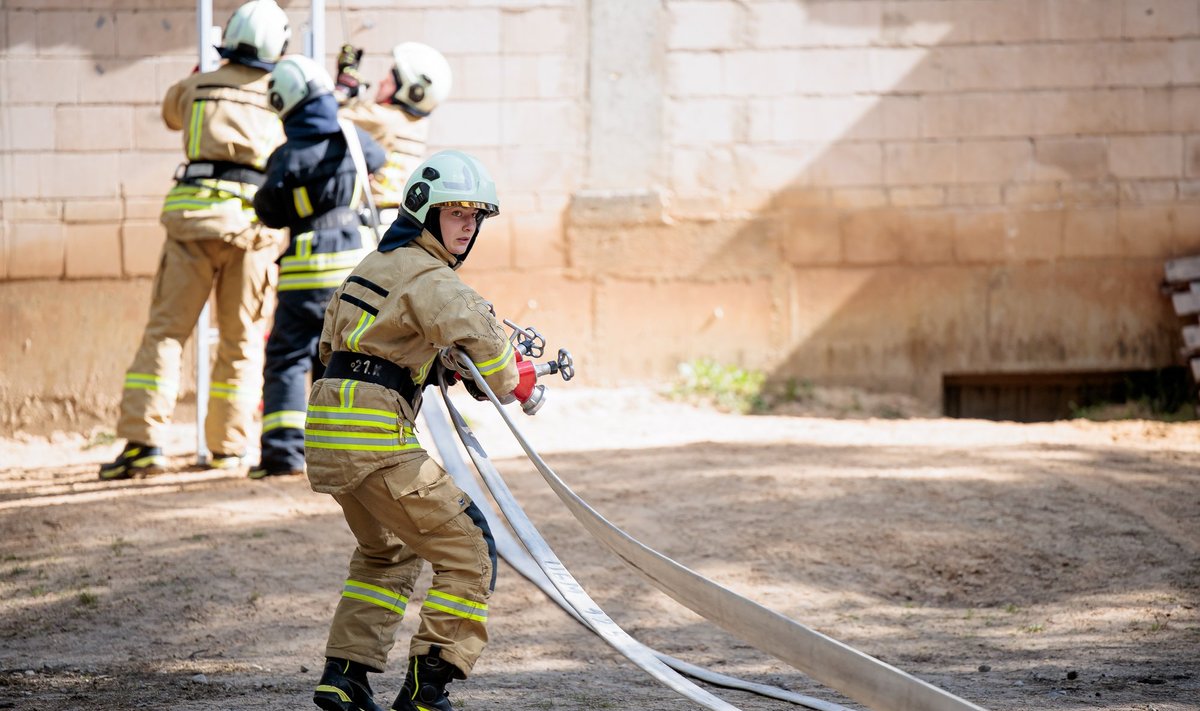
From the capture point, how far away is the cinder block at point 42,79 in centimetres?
852

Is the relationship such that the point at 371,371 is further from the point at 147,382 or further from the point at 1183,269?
the point at 1183,269

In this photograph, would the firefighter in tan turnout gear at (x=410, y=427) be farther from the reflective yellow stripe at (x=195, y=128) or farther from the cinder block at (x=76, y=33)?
the cinder block at (x=76, y=33)

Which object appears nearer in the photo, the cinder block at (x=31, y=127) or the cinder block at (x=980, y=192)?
the cinder block at (x=31, y=127)

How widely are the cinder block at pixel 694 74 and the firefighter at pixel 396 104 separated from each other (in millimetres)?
2157

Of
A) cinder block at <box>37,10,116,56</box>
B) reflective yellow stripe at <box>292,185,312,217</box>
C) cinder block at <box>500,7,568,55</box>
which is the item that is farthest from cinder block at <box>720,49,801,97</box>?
cinder block at <box>37,10,116,56</box>

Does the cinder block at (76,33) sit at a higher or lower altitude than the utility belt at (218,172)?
higher

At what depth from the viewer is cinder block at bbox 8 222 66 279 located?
8.59 meters

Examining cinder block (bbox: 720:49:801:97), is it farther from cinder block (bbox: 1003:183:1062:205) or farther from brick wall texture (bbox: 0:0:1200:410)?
cinder block (bbox: 1003:183:1062:205)

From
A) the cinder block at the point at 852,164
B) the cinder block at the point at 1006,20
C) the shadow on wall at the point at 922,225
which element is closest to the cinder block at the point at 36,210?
the shadow on wall at the point at 922,225

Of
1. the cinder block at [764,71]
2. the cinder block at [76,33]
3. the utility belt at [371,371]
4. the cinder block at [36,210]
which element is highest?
the cinder block at [76,33]

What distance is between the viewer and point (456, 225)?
3703mm

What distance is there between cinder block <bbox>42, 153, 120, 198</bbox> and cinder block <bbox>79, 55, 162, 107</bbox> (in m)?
0.39

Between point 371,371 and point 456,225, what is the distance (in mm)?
483

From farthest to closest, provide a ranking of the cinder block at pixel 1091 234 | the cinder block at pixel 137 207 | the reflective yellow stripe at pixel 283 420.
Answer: the cinder block at pixel 1091 234, the cinder block at pixel 137 207, the reflective yellow stripe at pixel 283 420
